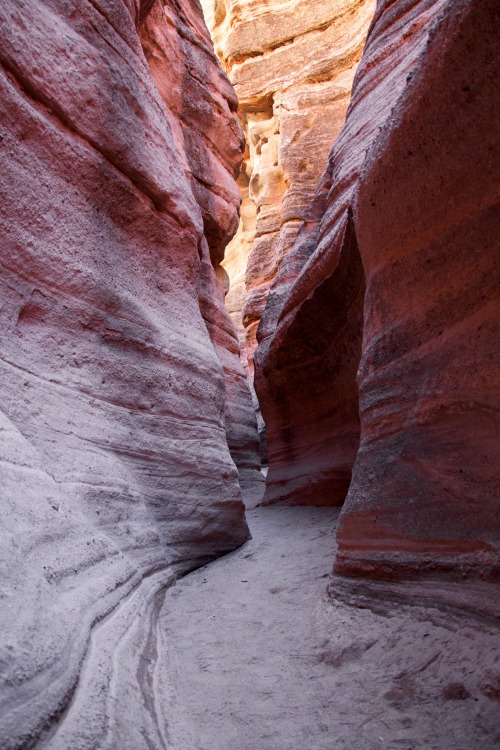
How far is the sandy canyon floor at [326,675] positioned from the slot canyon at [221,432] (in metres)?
0.01

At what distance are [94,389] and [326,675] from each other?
97.4 inches

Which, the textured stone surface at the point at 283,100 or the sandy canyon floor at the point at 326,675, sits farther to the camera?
the textured stone surface at the point at 283,100

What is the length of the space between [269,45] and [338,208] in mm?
18222

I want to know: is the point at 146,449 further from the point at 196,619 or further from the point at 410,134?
the point at 410,134

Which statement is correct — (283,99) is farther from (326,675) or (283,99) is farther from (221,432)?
(326,675)

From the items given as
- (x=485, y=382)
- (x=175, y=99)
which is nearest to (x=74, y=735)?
(x=485, y=382)

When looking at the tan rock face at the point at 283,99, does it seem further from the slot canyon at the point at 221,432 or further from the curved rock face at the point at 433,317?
the curved rock face at the point at 433,317

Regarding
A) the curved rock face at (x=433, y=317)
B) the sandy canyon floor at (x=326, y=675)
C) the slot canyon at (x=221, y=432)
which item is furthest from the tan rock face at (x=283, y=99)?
the sandy canyon floor at (x=326, y=675)

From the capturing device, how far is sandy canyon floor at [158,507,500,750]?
1.85 meters

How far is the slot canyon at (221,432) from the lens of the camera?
1928mm

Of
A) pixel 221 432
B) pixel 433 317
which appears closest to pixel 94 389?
pixel 221 432

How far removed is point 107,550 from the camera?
2785 millimetres

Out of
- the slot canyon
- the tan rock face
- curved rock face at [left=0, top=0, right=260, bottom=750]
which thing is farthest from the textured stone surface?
curved rock face at [left=0, top=0, right=260, bottom=750]

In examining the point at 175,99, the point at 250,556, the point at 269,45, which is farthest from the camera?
the point at 269,45
